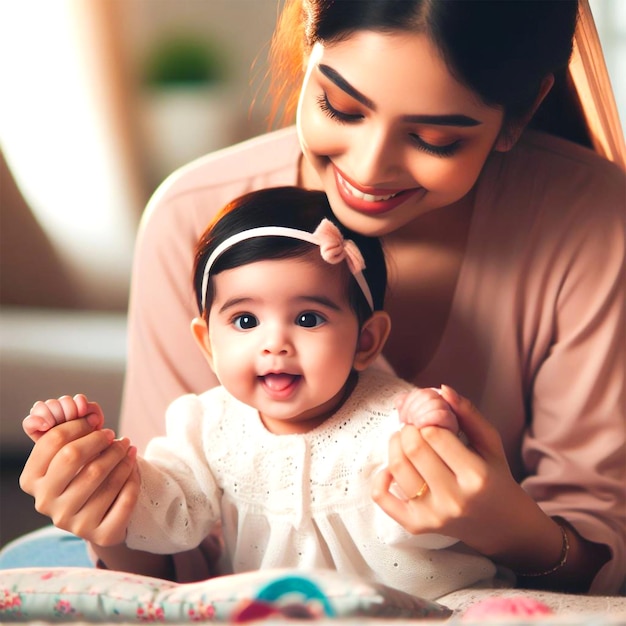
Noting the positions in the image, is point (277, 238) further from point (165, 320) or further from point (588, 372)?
point (588, 372)

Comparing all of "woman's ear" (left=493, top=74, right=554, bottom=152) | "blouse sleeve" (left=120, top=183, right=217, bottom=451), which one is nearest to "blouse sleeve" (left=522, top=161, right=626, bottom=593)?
"woman's ear" (left=493, top=74, right=554, bottom=152)

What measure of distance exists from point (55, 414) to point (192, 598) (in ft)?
0.87

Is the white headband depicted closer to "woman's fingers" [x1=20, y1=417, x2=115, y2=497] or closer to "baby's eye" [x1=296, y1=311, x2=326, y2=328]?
"baby's eye" [x1=296, y1=311, x2=326, y2=328]

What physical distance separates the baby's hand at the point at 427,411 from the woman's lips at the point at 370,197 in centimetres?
23

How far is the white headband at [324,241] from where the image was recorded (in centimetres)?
101

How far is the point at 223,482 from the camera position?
1.09 m

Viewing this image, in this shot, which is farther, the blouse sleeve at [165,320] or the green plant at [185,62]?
the green plant at [185,62]

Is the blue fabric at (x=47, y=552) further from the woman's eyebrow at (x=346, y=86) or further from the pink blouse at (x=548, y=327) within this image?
the woman's eyebrow at (x=346, y=86)

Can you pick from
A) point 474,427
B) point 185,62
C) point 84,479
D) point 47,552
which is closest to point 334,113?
point 474,427

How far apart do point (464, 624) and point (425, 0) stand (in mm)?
620

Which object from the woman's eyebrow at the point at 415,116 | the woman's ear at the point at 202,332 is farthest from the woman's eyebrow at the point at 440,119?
the woman's ear at the point at 202,332

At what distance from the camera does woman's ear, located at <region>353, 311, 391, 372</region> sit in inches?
43.1

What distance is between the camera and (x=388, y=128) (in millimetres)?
963

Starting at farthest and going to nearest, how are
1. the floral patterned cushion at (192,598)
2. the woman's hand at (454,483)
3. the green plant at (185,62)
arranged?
the green plant at (185,62) < the woman's hand at (454,483) < the floral patterned cushion at (192,598)
